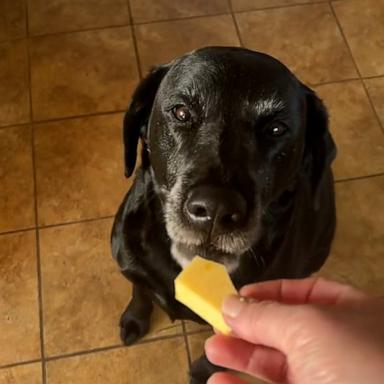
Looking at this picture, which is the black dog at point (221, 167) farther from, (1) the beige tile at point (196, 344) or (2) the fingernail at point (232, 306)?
(1) the beige tile at point (196, 344)

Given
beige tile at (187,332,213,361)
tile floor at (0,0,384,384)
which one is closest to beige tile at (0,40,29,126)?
tile floor at (0,0,384,384)

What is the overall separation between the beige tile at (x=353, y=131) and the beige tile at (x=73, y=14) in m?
0.86

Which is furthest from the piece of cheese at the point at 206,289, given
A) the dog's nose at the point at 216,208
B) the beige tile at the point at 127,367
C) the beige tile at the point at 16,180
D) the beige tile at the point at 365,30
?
the beige tile at the point at 365,30

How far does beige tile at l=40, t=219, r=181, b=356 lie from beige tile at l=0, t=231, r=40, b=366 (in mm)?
35

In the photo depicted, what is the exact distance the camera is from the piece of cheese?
102 centimetres

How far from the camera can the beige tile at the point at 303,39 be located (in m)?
2.42

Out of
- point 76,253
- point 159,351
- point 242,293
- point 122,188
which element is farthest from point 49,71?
point 242,293

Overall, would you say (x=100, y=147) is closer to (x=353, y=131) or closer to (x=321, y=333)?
(x=353, y=131)

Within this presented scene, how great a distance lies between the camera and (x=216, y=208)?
118 cm

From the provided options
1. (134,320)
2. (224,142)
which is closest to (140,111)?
(224,142)

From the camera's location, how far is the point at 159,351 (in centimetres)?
188

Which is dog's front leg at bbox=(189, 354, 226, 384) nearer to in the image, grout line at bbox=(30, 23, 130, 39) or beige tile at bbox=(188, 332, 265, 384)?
beige tile at bbox=(188, 332, 265, 384)

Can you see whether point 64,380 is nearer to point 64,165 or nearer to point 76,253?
point 76,253

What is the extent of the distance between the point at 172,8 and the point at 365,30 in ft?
2.55
